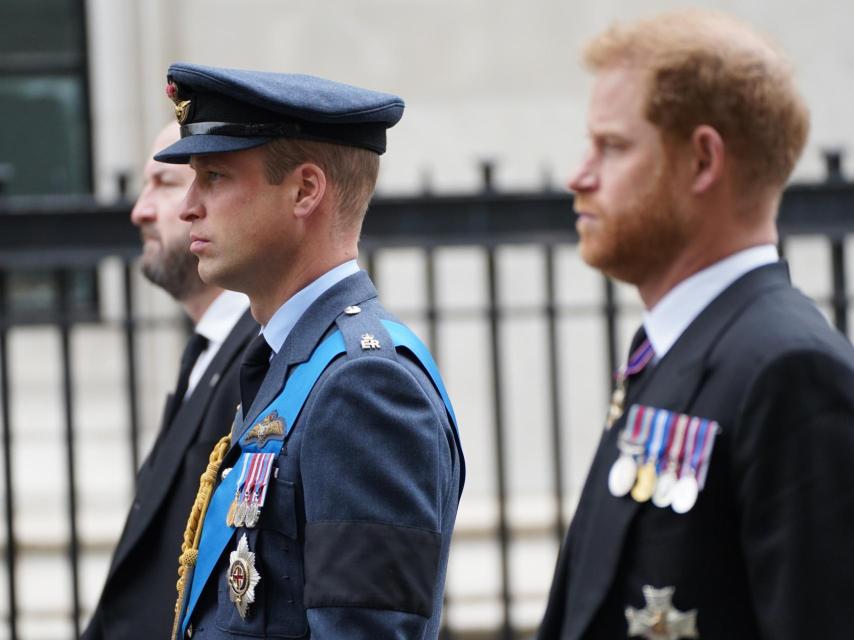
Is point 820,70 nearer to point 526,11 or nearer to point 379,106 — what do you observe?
point 526,11

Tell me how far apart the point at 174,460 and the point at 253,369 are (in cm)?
65

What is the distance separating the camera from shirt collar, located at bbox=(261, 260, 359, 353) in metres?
2.50

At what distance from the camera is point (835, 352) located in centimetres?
197

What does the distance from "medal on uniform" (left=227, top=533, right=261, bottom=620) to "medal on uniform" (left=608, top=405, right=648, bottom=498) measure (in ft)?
1.82

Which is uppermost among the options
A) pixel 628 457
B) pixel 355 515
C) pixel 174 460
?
pixel 628 457

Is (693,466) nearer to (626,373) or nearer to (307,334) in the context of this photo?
(626,373)

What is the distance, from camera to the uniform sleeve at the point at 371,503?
2.17m

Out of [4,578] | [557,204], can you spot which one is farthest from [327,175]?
[4,578]

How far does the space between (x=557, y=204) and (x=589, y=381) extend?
84.8 inches

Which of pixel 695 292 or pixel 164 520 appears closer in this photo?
pixel 695 292

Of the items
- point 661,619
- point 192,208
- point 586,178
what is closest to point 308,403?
point 192,208

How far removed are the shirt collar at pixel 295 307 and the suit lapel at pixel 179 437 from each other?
67cm

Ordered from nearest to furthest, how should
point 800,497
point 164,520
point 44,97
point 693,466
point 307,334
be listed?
point 800,497 → point 693,466 → point 307,334 → point 164,520 → point 44,97

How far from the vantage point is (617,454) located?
2.17 meters
